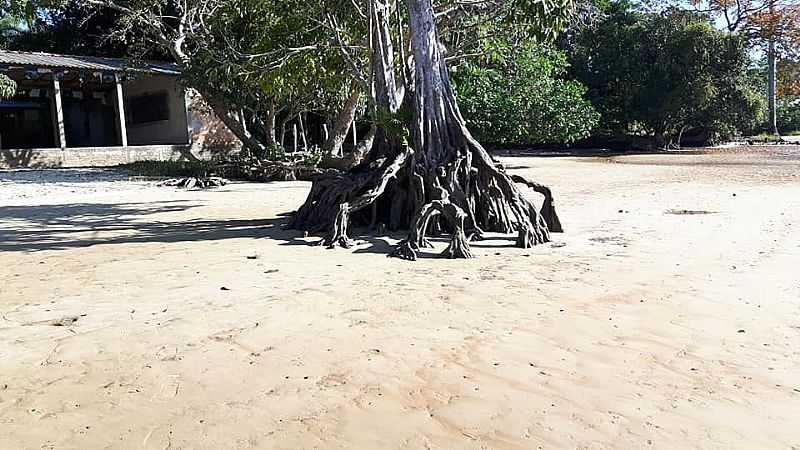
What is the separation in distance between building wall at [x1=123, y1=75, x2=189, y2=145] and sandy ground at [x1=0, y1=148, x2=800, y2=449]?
1798 cm

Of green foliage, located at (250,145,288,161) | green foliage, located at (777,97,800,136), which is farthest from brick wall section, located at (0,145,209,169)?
green foliage, located at (777,97,800,136)

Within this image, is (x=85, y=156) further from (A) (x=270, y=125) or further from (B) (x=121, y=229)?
(B) (x=121, y=229)

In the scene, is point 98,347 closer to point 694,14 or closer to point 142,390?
point 142,390

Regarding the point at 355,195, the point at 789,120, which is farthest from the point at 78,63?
the point at 789,120

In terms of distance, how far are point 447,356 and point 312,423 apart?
3.98 feet

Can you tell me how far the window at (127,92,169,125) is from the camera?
27250 millimetres

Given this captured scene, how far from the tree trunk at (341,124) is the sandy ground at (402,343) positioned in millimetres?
12118

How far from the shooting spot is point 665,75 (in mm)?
32562

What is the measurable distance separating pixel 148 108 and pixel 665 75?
22.8 metres

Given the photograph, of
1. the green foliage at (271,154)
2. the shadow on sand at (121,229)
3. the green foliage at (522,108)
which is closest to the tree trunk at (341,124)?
the green foliage at (271,154)

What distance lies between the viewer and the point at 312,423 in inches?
137

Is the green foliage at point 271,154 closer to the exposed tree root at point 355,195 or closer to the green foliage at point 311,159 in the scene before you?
the green foliage at point 311,159

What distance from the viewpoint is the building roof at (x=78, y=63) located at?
858 inches

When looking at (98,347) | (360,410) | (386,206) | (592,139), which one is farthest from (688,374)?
(592,139)
